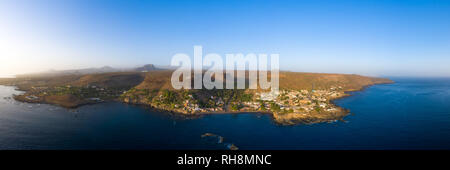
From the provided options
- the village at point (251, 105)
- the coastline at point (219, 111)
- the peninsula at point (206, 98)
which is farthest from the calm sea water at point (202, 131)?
the village at point (251, 105)

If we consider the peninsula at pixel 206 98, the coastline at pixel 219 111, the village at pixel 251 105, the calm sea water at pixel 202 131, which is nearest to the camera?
the calm sea water at pixel 202 131

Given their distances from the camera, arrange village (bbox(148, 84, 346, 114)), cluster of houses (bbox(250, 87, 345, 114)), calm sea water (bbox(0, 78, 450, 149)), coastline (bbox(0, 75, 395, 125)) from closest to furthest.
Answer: calm sea water (bbox(0, 78, 450, 149)), coastline (bbox(0, 75, 395, 125)), cluster of houses (bbox(250, 87, 345, 114)), village (bbox(148, 84, 346, 114))

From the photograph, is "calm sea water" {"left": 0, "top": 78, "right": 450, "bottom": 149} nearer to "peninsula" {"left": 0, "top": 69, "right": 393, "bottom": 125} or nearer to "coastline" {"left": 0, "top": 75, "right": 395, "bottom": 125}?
"coastline" {"left": 0, "top": 75, "right": 395, "bottom": 125}

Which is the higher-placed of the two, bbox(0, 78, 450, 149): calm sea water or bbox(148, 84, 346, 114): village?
bbox(148, 84, 346, 114): village

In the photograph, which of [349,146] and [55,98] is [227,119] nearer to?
[349,146]

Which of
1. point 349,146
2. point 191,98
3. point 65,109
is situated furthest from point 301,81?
point 65,109

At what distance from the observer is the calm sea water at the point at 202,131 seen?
91.5ft

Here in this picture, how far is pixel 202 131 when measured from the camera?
33000 millimetres

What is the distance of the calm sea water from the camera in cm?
2789

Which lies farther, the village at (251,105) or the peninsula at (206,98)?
the village at (251,105)

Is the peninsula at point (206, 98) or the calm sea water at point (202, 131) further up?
the peninsula at point (206, 98)

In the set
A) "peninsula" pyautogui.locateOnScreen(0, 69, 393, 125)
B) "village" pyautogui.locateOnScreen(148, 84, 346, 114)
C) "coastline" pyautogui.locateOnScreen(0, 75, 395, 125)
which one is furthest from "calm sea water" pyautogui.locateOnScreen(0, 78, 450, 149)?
"village" pyautogui.locateOnScreen(148, 84, 346, 114)

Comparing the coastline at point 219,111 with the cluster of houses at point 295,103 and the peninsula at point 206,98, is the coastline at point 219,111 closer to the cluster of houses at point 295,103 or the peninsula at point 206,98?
the peninsula at point 206,98

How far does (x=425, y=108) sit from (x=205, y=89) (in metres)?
62.9
